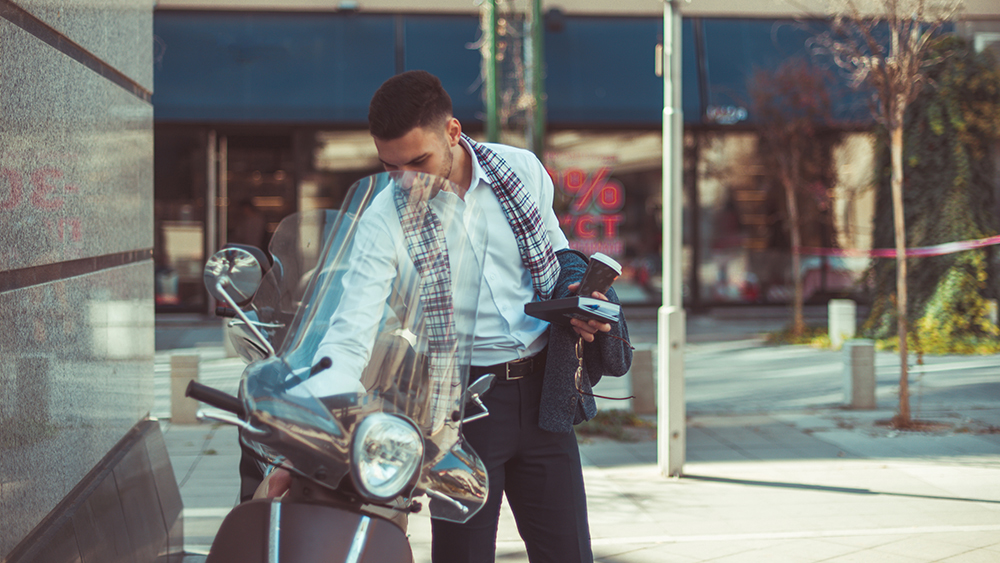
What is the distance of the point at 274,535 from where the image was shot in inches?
67.6

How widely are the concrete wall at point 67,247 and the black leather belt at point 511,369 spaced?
4.29ft

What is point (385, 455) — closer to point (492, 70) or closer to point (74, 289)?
point (74, 289)

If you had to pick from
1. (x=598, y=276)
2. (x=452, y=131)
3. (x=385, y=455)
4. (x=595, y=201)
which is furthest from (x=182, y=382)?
(x=595, y=201)

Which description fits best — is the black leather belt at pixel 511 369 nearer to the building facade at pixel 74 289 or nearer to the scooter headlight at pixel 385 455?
the scooter headlight at pixel 385 455

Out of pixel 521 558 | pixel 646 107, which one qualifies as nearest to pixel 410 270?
pixel 521 558

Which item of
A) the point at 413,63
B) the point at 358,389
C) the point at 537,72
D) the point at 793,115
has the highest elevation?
the point at 413,63

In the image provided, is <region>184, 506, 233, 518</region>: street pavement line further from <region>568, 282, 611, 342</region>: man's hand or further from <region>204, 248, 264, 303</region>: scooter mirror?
<region>568, 282, 611, 342</region>: man's hand

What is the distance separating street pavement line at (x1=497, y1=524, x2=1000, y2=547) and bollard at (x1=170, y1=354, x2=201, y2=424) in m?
3.84

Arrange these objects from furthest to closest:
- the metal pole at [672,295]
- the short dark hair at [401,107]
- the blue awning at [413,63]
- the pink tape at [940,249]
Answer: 1. the blue awning at [413,63]
2. the pink tape at [940,249]
3. the metal pole at [672,295]
4. the short dark hair at [401,107]

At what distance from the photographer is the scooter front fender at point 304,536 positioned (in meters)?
1.69

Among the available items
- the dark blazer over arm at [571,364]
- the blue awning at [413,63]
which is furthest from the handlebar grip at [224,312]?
the blue awning at [413,63]

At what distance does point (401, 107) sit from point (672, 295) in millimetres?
4137

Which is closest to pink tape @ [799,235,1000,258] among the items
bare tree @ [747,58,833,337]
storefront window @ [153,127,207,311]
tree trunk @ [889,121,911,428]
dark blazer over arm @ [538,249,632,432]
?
bare tree @ [747,58,833,337]

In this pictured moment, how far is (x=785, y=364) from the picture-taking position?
10805 mm
